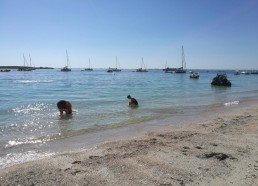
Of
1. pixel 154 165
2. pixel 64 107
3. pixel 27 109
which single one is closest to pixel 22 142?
pixel 154 165

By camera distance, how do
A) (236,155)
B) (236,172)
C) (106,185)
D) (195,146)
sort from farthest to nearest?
(195,146) < (236,155) < (236,172) < (106,185)

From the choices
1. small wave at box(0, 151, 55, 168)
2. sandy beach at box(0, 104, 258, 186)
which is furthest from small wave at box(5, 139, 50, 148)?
sandy beach at box(0, 104, 258, 186)

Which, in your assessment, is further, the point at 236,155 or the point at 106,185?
the point at 236,155

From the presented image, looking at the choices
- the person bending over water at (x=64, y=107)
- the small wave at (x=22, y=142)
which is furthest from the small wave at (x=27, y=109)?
the small wave at (x=22, y=142)

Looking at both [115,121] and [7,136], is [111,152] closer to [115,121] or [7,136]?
[7,136]

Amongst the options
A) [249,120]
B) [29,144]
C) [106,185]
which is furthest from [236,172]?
[249,120]

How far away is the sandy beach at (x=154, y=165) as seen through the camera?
6.41 m

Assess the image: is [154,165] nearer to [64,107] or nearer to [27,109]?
[64,107]

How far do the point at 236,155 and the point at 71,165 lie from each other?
4058mm

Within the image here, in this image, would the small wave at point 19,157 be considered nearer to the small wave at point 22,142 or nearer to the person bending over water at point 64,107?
the small wave at point 22,142

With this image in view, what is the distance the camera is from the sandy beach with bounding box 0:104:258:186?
6.41 m

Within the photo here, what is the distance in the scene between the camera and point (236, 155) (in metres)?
7.98

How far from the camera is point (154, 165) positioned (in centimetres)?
729

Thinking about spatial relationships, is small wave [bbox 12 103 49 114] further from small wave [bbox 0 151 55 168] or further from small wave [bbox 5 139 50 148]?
small wave [bbox 0 151 55 168]
